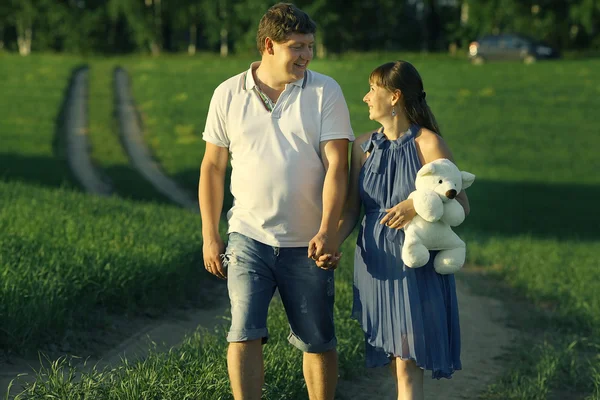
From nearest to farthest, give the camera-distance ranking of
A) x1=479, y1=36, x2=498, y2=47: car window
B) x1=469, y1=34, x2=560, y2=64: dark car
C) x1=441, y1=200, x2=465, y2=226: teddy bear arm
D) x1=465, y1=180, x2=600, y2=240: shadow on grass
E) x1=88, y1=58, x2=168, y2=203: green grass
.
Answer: x1=441, y1=200, x2=465, y2=226: teddy bear arm → x1=465, y1=180, x2=600, y2=240: shadow on grass → x1=88, y1=58, x2=168, y2=203: green grass → x1=469, y1=34, x2=560, y2=64: dark car → x1=479, y1=36, x2=498, y2=47: car window

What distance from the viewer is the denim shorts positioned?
191 inches

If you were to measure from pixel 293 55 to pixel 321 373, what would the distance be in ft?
4.89

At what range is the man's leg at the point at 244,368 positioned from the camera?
4879 millimetres

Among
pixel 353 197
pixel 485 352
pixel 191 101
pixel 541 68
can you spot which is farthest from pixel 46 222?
pixel 541 68

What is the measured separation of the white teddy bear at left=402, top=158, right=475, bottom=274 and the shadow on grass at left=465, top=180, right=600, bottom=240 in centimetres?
1219

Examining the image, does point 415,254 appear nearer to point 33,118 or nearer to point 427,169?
point 427,169

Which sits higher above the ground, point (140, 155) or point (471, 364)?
point (471, 364)

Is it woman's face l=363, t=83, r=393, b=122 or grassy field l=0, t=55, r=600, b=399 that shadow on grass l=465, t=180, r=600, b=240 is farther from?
woman's face l=363, t=83, r=393, b=122

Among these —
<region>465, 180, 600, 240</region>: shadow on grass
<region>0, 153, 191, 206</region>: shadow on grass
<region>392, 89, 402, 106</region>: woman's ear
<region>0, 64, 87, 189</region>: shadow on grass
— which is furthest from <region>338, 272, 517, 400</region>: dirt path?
<region>0, 64, 87, 189</region>: shadow on grass

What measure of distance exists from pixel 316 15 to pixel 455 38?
10.2 meters

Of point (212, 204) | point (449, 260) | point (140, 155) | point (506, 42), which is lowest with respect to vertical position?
point (506, 42)

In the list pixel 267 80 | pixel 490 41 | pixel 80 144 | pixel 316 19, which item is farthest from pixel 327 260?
pixel 316 19

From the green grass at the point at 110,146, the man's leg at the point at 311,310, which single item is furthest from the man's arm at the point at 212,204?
the green grass at the point at 110,146

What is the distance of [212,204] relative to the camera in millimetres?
5020
